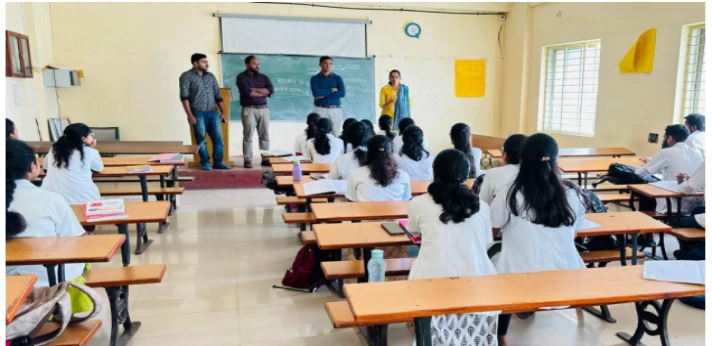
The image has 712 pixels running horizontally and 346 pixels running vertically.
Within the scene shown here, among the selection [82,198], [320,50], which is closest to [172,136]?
[320,50]

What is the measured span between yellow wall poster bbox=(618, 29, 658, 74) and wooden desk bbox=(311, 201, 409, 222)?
4.68 m

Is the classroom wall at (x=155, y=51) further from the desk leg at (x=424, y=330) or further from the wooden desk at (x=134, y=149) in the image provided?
the desk leg at (x=424, y=330)

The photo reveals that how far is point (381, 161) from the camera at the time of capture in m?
3.15

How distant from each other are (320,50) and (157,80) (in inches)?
104

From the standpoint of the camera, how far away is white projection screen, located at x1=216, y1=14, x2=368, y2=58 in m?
7.78

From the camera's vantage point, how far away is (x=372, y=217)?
109 inches

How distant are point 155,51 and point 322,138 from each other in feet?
13.7

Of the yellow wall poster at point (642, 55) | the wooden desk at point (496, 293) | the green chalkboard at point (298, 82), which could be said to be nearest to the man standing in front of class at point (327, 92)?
the green chalkboard at point (298, 82)

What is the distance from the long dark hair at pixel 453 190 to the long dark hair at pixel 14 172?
187 centimetres

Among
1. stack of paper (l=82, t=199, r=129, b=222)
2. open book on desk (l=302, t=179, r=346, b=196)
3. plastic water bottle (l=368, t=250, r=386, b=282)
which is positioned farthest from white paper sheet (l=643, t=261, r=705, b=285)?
stack of paper (l=82, t=199, r=129, b=222)

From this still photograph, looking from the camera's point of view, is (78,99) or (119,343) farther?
(78,99)

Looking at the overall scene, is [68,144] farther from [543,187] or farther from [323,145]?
[543,187]

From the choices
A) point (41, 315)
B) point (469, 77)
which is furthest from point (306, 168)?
point (469, 77)

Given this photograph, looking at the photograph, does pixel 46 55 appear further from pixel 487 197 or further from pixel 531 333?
pixel 531 333
